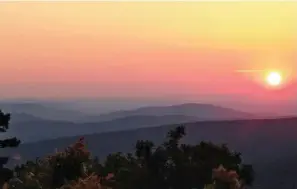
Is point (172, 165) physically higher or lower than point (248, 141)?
lower

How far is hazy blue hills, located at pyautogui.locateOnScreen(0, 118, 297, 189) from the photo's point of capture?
283 feet

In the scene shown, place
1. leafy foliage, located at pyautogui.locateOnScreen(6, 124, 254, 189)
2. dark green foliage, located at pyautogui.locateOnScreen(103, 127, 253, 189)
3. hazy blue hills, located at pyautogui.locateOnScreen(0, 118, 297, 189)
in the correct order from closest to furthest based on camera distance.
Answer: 1. leafy foliage, located at pyautogui.locateOnScreen(6, 124, 254, 189)
2. dark green foliage, located at pyautogui.locateOnScreen(103, 127, 253, 189)
3. hazy blue hills, located at pyautogui.locateOnScreen(0, 118, 297, 189)

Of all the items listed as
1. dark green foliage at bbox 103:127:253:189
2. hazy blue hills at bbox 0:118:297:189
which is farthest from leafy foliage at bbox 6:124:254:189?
hazy blue hills at bbox 0:118:297:189

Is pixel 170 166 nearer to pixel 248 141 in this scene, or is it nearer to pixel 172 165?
pixel 172 165

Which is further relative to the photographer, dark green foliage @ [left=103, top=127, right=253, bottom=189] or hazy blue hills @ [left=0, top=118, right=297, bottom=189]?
hazy blue hills @ [left=0, top=118, right=297, bottom=189]

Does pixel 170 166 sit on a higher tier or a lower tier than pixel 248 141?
lower

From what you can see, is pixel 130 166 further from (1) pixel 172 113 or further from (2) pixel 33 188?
(1) pixel 172 113

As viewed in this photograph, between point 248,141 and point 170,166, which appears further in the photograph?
point 248,141

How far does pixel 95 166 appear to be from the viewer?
27531mm

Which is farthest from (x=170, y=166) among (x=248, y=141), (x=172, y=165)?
(x=248, y=141)

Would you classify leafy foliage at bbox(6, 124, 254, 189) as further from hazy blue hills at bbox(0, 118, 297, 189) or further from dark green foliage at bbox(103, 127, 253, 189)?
hazy blue hills at bbox(0, 118, 297, 189)

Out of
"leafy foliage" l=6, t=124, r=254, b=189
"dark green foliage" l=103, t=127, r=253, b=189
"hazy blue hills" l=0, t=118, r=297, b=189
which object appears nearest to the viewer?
"leafy foliage" l=6, t=124, r=254, b=189

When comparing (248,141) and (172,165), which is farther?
(248,141)

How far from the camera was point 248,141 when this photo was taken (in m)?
116
